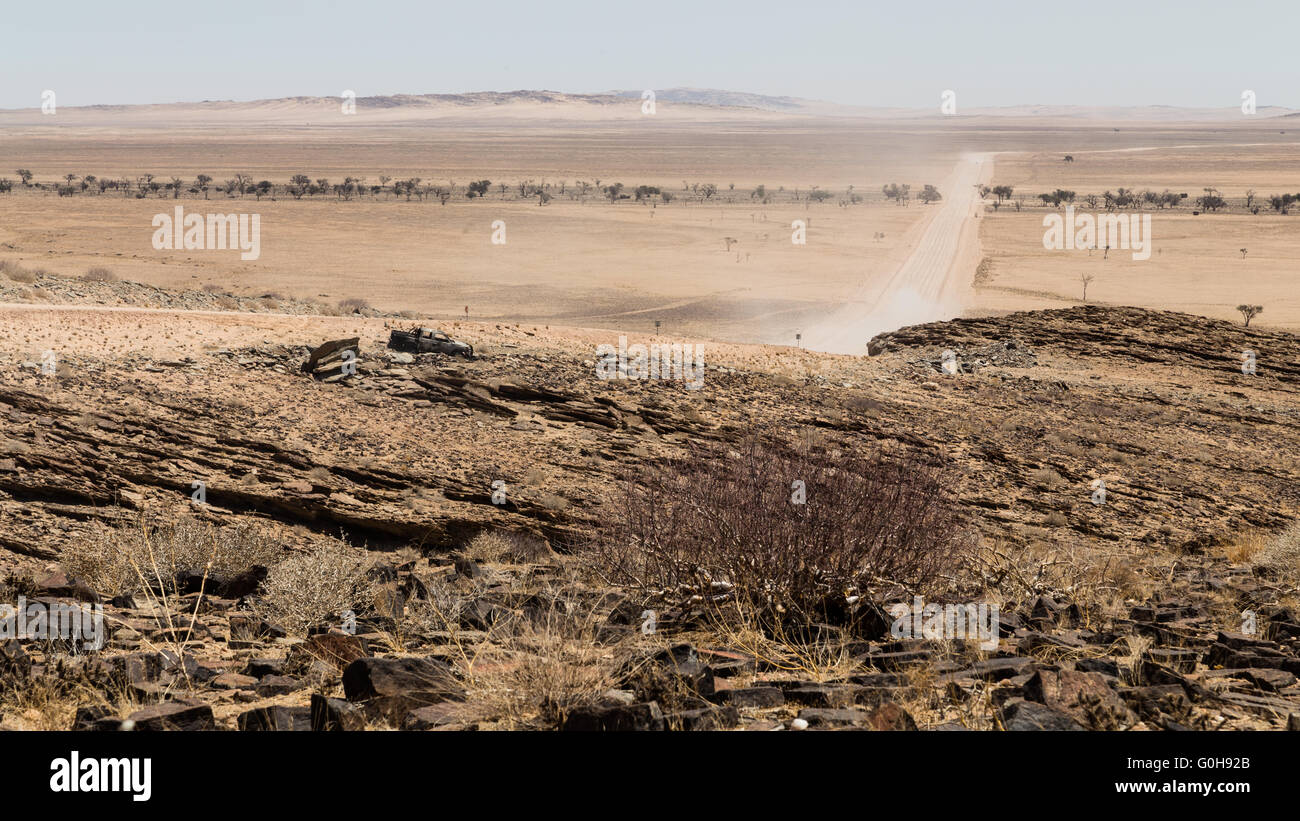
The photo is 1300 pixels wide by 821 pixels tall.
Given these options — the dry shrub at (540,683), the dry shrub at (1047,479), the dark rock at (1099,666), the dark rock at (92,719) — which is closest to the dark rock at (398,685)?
the dry shrub at (540,683)

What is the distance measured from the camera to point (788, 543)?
6727mm

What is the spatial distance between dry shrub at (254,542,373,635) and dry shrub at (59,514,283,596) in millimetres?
966

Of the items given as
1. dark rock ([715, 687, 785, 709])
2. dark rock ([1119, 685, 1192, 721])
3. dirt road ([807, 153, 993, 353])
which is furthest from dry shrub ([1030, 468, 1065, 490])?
dirt road ([807, 153, 993, 353])

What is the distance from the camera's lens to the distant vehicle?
48.6ft

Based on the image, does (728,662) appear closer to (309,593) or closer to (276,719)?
(276,719)

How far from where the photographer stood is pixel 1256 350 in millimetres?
19547

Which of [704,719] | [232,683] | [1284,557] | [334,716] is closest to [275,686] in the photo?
[232,683]

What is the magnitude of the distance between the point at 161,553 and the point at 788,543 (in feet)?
17.8

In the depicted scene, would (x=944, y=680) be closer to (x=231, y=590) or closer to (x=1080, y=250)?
(x=231, y=590)

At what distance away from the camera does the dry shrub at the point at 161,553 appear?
8492mm

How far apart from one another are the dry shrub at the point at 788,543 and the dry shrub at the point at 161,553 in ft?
12.1

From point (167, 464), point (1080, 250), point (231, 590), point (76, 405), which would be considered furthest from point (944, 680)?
point (1080, 250)

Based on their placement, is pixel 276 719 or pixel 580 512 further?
pixel 580 512

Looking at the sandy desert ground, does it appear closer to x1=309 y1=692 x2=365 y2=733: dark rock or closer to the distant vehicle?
x1=309 y1=692 x2=365 y2=733: dark rock
